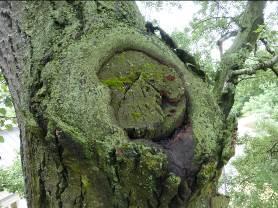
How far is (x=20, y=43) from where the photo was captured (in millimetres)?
1128

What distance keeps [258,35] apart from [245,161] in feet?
3.54

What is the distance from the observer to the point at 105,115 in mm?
932

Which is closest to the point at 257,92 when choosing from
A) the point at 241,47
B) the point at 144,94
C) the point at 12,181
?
the point at 12,181

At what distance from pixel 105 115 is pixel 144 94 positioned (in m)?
0.14

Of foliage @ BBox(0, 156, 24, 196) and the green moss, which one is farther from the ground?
the green moss

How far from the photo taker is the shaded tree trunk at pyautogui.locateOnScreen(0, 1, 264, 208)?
0.90 meters

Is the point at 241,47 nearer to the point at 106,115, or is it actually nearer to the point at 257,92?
the point at 106,115

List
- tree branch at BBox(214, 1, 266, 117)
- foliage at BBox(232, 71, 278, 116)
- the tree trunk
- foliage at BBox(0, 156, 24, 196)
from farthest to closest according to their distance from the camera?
foliage at BBox(0, 156, 24, 196), foliage at BBox(232, 71, 278, 116), tree branch at BBox(214, 1, 266, 117), the tree trunk

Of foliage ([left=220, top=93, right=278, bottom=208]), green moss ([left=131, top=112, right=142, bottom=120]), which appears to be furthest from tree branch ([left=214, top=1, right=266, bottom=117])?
green moss ([left=131, top=112, right=142, bottom=120])

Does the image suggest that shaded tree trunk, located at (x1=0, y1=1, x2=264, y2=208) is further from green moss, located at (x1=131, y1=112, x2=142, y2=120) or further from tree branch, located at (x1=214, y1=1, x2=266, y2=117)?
tree branch, located at (x1=214, y1=1, x2=266, y2=117)

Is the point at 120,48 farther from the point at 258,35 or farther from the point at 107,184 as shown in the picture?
the point at 258,35

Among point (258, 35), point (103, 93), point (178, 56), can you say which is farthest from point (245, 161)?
point (103, 93)

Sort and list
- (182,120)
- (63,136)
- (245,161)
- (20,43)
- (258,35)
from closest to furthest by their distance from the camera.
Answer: (63,136)
(182,120)
(20,43)
(258,35)
(245,161)

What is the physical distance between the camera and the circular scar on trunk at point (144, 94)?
963 millimetres
